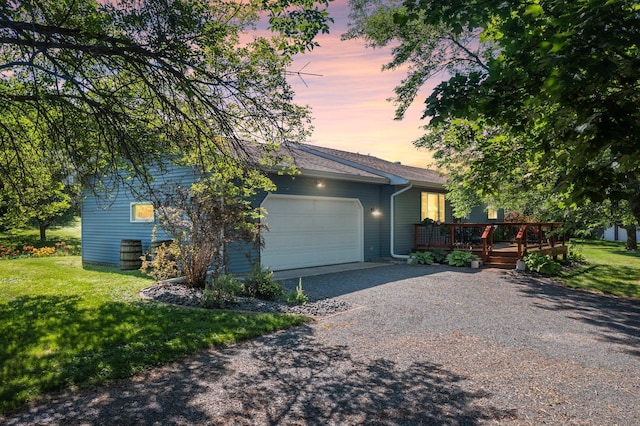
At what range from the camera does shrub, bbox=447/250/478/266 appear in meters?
12.5

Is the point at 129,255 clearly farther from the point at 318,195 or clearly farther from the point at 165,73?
the point at 165,73

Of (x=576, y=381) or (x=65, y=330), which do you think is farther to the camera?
(x=65, y=330)

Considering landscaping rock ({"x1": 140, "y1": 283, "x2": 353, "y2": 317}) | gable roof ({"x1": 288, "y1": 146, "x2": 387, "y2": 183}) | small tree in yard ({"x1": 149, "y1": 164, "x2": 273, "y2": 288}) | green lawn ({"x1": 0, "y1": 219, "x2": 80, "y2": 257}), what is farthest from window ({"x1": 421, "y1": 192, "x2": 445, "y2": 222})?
green lawn ({"x1": 0, "y1": 219, "x2": 80, "y2": 257})

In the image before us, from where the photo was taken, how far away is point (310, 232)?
12.1 meters

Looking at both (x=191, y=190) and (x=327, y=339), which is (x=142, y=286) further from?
(x=327, y=339)

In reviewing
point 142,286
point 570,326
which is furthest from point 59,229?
point 570,326

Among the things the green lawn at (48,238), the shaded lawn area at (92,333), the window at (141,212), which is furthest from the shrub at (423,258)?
the green lawn at (48,238)

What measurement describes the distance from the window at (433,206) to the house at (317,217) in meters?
0.04

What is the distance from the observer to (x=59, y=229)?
2928 cm

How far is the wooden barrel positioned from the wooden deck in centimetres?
917

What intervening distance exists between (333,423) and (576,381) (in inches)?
98.8

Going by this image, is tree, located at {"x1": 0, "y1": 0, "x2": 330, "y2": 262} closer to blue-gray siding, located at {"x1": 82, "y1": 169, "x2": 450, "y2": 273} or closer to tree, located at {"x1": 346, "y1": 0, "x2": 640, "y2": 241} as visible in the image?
tree, located at {"x1": 346, "y1": 0, "x2": 640, "y2": 241}

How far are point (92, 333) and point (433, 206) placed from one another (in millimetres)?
13414

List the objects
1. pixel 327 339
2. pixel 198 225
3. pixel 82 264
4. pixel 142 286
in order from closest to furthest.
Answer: pixel 327 339 → pixel 198 225 → pixel 142 286 → pixel 82 264
